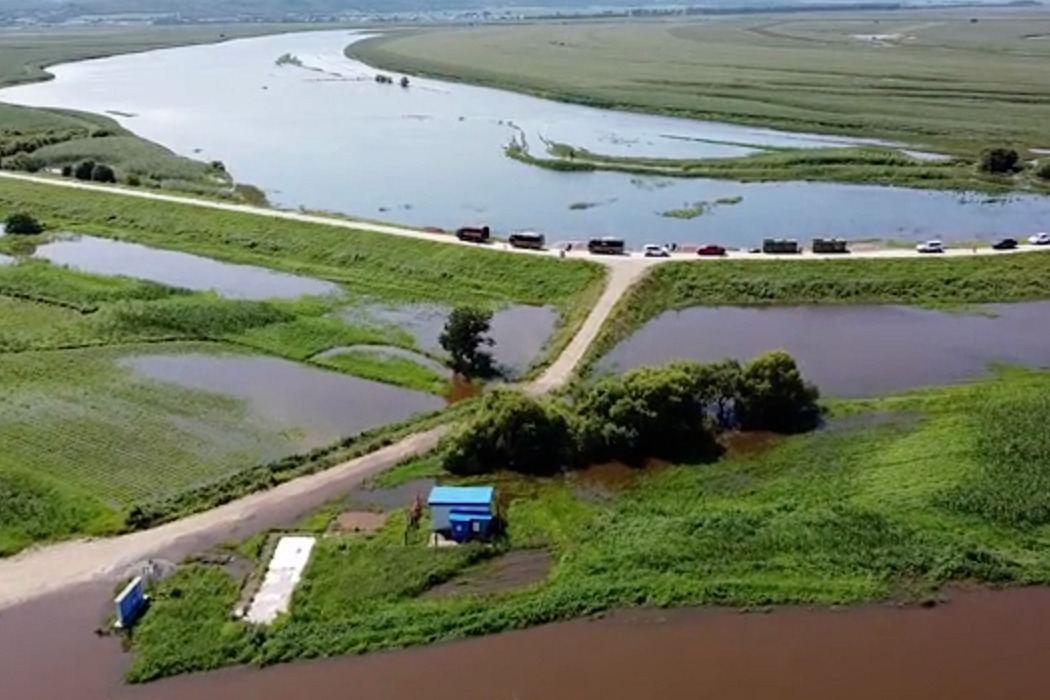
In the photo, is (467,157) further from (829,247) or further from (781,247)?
(829,247)

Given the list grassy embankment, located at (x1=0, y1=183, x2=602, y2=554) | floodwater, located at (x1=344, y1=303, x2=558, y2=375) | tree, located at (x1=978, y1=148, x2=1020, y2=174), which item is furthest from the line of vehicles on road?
tree, located at (x1=978, y1=148, x2=1020, y2=174)

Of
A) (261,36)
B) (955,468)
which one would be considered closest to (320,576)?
(955,468)

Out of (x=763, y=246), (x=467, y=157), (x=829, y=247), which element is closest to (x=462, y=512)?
(x=763, y=246)

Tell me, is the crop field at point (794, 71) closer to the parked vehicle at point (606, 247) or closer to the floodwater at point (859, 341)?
the floodwater at point (859, 341)

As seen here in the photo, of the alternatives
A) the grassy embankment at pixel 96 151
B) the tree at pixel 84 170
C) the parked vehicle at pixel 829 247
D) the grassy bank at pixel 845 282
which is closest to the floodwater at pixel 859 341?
the grassy bank at pixel 845 282

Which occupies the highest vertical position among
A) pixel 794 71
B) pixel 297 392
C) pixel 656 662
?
pixel 794 71

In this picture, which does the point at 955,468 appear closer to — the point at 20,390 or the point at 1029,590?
the point at 1029,590

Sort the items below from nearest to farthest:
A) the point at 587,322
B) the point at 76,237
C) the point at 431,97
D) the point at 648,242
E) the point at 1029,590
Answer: the point at 1029,590, the point at 587,322, the point at 648,242, the point at 76,237, the point at 431,97

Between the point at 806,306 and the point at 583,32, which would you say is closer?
the point at 806,306
